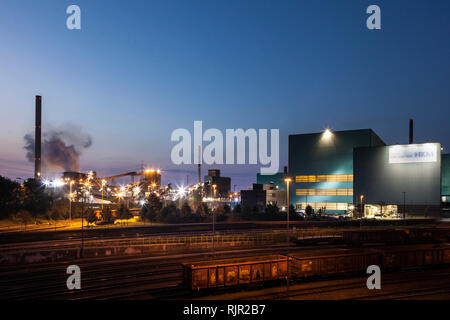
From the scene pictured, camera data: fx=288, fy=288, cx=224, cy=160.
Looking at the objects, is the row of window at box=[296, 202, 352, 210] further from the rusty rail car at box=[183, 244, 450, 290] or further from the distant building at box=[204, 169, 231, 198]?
the distant building at box=[204, 169, 231, 198]

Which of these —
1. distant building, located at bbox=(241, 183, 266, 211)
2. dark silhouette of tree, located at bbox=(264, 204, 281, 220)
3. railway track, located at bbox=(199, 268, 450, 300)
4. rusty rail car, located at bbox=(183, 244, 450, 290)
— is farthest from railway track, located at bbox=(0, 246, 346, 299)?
distant building, located at bbox=(241, 183, 266, 211)

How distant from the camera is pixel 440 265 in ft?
83.6

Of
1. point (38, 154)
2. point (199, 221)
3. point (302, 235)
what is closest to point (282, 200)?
point (199, 221)

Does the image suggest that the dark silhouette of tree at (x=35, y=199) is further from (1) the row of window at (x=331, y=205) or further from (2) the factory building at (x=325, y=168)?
(1) the row of window at (x=331, y=205)

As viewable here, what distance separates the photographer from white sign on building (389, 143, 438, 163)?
76062 millimetres

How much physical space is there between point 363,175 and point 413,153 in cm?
1387

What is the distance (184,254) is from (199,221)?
3323 cm

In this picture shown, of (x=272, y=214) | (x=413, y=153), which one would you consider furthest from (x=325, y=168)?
(x=272, y=214)

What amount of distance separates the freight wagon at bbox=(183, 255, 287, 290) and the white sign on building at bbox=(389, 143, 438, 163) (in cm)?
7439

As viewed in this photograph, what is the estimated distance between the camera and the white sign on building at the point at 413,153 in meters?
76.1

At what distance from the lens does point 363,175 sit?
85.0 m

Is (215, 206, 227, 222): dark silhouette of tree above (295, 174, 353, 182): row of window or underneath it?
underneath

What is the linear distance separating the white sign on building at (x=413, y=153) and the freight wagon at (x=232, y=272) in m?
74.4
